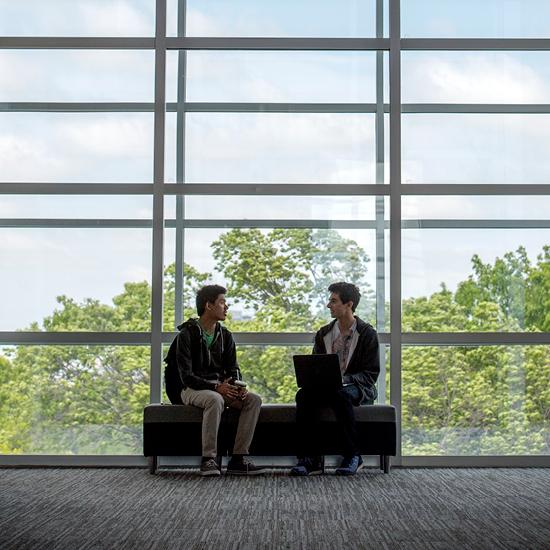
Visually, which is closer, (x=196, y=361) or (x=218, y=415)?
(x=218, y=415)

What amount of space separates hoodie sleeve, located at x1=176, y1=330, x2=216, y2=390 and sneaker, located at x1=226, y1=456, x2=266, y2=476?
53 centimetres

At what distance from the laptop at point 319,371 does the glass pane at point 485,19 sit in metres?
2.76

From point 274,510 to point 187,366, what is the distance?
1906 millimetres

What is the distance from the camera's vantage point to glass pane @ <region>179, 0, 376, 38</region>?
7738 mm

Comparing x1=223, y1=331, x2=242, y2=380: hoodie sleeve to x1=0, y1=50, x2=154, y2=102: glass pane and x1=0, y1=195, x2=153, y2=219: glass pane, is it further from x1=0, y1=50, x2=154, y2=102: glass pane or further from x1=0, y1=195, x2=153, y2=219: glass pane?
x1=0, y1=50, x2=154, y2=102: glass pane

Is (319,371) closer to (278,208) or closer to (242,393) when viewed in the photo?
(242,393)

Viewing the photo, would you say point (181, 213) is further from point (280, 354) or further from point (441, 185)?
point (441, 185)

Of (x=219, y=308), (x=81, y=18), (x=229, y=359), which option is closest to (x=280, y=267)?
(x=219, y=308)

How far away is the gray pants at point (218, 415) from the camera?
6.70 metres

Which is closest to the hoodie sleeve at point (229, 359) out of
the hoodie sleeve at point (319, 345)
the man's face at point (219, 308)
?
the man's face at point (219, 308)

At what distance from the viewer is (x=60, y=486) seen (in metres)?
6.14

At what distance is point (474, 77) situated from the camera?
7730 millimetres

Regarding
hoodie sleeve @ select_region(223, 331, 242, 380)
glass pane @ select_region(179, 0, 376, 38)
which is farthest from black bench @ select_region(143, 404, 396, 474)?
glass pane @ select_region(179, 0, 376, 38)

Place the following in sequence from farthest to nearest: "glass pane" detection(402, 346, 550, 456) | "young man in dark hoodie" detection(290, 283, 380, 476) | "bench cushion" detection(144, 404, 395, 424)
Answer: "glass pane" detection(402, 346, 550, 456) → "bench cushion" detection(144, 404, 395, 424) → "young man in dark hoodie" detection(290, 283, 380, 476)
